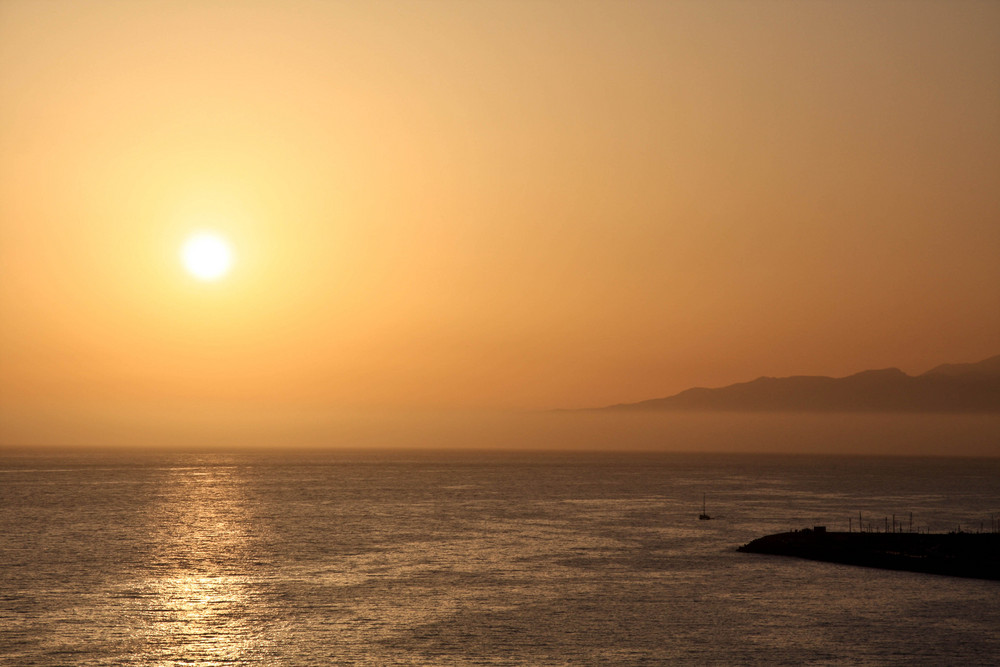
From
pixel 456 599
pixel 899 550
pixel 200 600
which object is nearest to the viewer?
pixel 200 600

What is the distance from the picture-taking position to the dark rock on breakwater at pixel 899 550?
9219 centimetres

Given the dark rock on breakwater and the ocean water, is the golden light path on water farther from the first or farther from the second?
the dark rock on breakwater

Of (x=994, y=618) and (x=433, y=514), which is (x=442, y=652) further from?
(x=433, y=514)

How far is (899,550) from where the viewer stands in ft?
343

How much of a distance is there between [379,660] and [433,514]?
10042cm

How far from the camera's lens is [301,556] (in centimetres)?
10256

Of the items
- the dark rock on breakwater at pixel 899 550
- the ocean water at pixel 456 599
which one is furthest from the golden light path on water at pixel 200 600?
the dark rock on breakwater at pixel 899 550

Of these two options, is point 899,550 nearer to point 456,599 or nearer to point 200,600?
point 456,599

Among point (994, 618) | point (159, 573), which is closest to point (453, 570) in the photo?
point (159, 573)

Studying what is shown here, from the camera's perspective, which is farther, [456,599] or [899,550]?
[899,550]

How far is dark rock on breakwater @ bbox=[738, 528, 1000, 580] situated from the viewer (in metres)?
92.2

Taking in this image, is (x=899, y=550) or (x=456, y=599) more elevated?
(x=899, y=550)

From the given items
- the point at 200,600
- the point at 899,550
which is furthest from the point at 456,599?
the point at 899,550

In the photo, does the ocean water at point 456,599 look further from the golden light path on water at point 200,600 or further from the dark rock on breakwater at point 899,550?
the dark rock on breakwater at point 899,550
